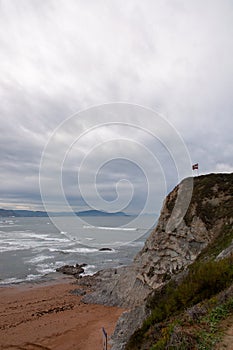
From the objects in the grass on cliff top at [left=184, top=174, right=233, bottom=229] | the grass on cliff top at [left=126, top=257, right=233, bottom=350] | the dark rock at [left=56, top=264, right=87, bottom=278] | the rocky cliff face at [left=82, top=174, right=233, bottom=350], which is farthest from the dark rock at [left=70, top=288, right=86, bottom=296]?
the grass on cliff top at [left=126, top=257, right=233, bottom=350]

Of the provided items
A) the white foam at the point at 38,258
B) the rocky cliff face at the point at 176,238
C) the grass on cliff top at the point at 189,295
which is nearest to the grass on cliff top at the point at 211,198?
the rocky cliff face at the point at 176,238

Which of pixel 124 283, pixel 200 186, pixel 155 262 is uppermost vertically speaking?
pixel 200 186

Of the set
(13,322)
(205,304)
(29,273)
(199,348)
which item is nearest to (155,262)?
(13,322)

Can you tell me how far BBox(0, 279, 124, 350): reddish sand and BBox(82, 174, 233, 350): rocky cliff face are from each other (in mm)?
1984

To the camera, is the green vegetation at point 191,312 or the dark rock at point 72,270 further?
the dark rock at point 72,270

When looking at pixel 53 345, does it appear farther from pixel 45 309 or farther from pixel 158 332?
pixel 158 332

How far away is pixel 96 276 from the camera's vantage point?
35.1 meters

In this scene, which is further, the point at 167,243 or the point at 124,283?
the point at 124,283

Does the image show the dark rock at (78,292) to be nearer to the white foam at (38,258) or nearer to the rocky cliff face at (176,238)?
the rocky cliff face at (176,238)

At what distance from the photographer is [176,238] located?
69.5 feet

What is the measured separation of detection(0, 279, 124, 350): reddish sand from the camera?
1534 centimetres

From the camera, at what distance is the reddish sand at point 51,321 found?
1534 cm

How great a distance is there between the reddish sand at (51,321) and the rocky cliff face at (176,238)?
1984 mm

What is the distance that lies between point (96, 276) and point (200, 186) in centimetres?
1999
